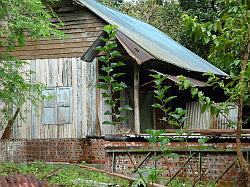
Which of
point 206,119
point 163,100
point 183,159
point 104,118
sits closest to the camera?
point 163,100

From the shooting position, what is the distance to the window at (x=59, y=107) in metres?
15.2

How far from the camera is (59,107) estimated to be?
15.3 m

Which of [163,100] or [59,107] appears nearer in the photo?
[163,100]

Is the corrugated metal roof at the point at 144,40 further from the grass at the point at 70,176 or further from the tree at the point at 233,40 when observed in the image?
the tree at the point at 233,40

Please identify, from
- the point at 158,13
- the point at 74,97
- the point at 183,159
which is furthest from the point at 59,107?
the point at 158,13

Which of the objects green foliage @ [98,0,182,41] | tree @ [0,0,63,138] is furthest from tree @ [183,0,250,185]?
green foliage @ [98,0,182,41]

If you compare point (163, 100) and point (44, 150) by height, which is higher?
point (163, 100)

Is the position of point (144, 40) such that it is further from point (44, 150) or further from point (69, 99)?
point (44, 150)

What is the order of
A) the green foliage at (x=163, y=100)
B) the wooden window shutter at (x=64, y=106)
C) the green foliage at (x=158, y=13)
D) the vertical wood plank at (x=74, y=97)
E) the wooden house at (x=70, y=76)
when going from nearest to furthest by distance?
the green foliage at (x=163, y=100) → the wooden house at (x=70, y=76) → the vertical wood plank at (x=74, y=97) → the wooden window shutter at (x=64, y=106) → the green foliage at (x=158, y=13)

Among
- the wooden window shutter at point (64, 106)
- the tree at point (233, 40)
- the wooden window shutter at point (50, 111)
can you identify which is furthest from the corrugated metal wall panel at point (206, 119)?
the tree at point (233, 40)

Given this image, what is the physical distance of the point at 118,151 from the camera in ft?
28.2

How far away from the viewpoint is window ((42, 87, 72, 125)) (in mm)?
15234

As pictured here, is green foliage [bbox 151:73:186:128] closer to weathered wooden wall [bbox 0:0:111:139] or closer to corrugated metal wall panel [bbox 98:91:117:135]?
corrugated metal wall panel [bbox 98:91:117:135]

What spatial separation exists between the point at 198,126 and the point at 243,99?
35.4 ft
